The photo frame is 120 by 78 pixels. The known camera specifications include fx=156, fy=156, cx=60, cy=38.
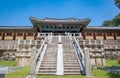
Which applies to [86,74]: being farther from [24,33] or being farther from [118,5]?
[118,5]

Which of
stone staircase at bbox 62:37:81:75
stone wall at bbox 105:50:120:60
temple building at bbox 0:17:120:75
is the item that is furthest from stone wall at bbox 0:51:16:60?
stone wall at bbox 105:50:120:60

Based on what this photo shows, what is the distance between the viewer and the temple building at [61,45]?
12.5 meters

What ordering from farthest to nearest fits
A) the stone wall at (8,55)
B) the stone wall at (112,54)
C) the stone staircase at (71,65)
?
1. the stone wall at (112,54)
2. the stone wall at (8,55)
3. the stone staircase at (71,65)

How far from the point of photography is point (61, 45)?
1986cm

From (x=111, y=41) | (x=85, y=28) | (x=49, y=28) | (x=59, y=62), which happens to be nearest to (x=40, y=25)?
(x=49, y=28)

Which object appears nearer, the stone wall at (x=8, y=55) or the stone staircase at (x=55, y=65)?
the stone staircase at (x=55, y=65)

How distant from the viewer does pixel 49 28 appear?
3953cm

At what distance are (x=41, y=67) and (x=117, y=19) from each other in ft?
151

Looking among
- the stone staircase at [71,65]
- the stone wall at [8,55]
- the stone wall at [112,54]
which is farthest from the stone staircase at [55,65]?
the stone wall at [112,54]

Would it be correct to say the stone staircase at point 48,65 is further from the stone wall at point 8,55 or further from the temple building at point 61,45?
the stone wall at point 8,55

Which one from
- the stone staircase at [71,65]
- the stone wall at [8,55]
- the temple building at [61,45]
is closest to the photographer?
the stone staircase at [71,65]

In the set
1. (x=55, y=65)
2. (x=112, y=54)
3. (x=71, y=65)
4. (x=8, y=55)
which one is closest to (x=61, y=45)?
(x=55, y=65)

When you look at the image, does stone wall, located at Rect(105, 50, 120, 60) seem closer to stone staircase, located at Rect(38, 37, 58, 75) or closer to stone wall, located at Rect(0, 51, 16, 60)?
stone wall, located at Rect(0, 51, 16, 60)

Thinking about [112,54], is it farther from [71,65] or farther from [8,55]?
[71,65]
